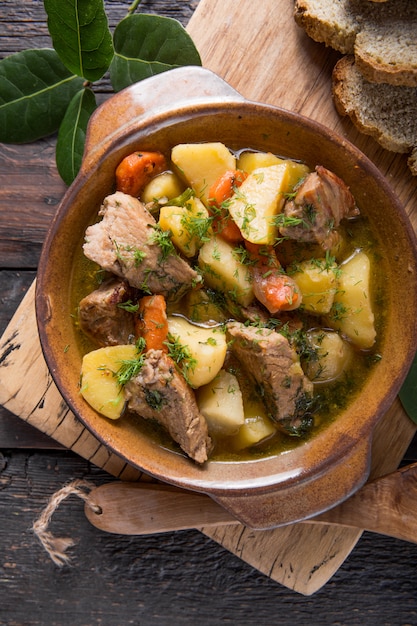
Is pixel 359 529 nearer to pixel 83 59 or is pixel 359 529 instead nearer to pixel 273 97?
pixel 273 97

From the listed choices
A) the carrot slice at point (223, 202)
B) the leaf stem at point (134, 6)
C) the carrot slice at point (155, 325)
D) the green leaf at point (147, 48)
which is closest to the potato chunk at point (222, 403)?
the carrot slice at point (155, 325)

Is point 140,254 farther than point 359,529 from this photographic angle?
No

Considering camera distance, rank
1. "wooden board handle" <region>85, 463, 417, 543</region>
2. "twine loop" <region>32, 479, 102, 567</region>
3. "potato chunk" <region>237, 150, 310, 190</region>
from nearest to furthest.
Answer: "potato chunk" <region>237, 150, 310, 190</region> → "wooden board handle" <region>85, 463, 417, 543</region> → "twine loop" <region>32, 479, 102, 567</region>

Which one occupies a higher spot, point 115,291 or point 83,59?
point 83,59

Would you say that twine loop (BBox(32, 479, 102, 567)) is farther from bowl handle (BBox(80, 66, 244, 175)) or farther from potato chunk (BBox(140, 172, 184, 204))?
bowl handle (BBox(80, 66, 244, 175))

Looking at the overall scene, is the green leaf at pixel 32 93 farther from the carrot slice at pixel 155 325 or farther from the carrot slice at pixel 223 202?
the carrot slice at pixel 155 325

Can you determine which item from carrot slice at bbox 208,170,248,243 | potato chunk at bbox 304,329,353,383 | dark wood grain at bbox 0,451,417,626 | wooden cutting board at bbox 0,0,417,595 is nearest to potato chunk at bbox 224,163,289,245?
carrot slice at bbox 208,170,248,243

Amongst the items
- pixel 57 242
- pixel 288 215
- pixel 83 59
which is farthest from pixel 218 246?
pixel 83 59
